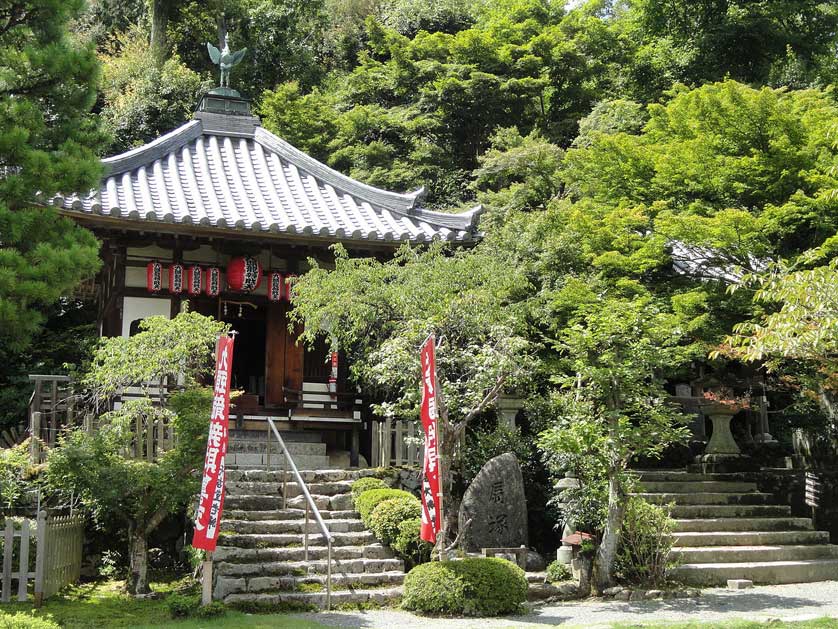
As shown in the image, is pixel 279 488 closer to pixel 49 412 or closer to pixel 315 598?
pixel 315 598

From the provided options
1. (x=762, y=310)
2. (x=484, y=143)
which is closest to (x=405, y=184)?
(x=484, y=143)

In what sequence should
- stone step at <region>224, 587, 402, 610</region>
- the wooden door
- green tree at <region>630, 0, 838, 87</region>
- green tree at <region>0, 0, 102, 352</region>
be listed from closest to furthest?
1. green tree at <region>0, 0, 102, 352</region>
2. stone step at <region>224, 587, 402, 610</region>
3. the wooden door
4. green tree at <region>630, 0, 838, 87</region>

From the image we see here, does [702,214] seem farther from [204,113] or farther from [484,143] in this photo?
[484,143]

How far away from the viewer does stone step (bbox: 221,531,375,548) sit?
474 inches

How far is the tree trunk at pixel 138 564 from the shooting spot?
11336 mm

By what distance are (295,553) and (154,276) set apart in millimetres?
6973

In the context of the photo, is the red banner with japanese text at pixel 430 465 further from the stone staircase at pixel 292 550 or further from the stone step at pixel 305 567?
the stone step at pixel 305 567

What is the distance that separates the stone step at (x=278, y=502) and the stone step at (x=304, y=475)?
46 cm

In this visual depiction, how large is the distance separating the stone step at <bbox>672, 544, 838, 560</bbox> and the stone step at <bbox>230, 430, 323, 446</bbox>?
23.6ft

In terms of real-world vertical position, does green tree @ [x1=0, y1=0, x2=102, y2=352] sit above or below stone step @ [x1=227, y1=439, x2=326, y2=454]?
above

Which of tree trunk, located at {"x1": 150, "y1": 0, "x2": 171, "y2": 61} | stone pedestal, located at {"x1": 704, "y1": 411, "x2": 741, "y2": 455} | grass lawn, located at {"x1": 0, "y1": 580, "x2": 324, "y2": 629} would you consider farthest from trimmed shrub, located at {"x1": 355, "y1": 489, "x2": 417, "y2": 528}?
tree trunk, located at {"x1": 150, "y1": 0, "x2": 171, "y2": 61}

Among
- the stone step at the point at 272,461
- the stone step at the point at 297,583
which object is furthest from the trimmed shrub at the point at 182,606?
the stone step at the point at 272,461

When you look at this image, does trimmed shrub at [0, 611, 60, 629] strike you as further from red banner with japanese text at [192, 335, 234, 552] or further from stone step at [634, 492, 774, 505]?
stone step at [634, 492, 774, 505]

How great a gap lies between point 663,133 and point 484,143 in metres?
13.5
